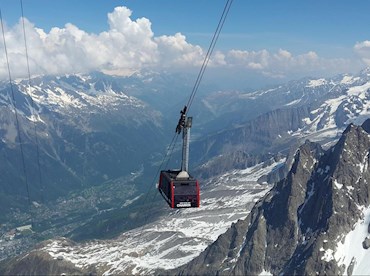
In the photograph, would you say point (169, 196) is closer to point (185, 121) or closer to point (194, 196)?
point (194, 196)

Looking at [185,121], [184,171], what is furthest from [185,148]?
[184,171]

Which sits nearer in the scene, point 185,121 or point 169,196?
point 185,121

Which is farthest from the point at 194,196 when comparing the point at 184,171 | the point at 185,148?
the point at 185,148

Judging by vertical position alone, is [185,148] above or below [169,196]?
above

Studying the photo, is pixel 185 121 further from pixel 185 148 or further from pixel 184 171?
pixel 184 171

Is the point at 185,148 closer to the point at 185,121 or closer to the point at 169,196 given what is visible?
the point at 185,121

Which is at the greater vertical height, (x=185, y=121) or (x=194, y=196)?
(x=185, y=121)

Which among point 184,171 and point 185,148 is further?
point 184,171

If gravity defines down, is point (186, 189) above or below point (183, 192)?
above
